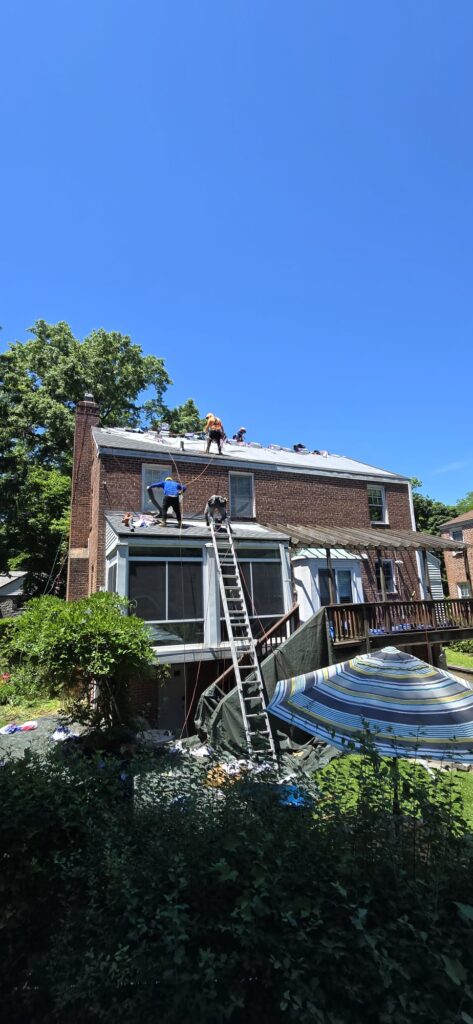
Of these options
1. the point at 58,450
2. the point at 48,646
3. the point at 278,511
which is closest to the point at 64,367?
the point at 58,450

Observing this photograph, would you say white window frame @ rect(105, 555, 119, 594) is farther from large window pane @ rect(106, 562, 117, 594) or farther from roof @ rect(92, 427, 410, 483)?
roof @ rect(92, 427, 410, 483)

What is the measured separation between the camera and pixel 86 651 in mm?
8797

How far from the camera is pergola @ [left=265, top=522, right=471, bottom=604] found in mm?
14453

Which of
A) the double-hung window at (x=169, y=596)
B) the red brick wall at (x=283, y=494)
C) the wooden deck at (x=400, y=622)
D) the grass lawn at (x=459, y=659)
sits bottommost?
the grass lawn at (x=459, y=659)

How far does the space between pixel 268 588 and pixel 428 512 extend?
3356 centimetres

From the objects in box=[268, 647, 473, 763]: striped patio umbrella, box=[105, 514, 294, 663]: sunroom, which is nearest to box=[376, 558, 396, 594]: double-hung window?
box=[105, 514, 294, 663]: sunroom

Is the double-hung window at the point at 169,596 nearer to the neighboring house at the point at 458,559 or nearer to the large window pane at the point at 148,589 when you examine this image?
the large window pane at the point at 148,589

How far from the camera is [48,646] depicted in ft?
28.1

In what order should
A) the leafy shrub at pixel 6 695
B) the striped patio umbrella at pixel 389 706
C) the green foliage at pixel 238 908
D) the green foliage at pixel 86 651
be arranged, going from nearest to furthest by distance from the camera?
the green foliage at pixel 238 908, the striped patio umbrella at pixel 389 706, the green foliage at pixel 86 651, the leafy shrub at pixel 6 695

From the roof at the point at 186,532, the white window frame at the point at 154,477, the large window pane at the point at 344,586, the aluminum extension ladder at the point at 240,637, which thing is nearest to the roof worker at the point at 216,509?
the roof at the point at 186,532

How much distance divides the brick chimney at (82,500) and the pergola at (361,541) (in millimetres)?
6987

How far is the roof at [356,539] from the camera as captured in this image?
14.4 meters

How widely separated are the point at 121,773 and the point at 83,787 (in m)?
0.69

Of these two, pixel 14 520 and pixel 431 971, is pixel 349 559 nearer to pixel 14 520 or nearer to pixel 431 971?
pixel 431 971
